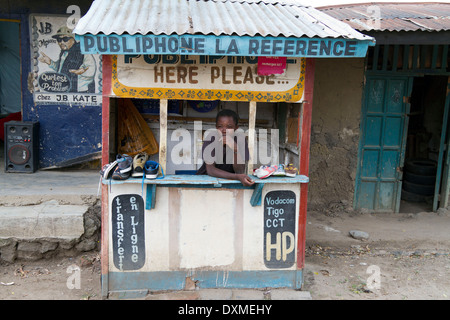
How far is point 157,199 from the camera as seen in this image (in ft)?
13.3

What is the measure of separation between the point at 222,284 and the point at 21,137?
4180mm

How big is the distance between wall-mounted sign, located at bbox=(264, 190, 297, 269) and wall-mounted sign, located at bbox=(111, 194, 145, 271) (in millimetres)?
1297

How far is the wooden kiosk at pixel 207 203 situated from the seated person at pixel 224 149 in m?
0.17

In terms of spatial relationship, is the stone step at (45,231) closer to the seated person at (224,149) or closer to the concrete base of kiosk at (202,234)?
the concrete base of kiosk at (202,234)

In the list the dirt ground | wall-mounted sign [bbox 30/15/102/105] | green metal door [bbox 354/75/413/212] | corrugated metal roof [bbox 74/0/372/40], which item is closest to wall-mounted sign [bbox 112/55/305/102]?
corrugated metal roof [bbox 74/0/372/40]

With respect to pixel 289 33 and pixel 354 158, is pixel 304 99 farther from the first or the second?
pixel 354 158

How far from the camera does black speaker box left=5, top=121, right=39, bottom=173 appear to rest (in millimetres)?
6316

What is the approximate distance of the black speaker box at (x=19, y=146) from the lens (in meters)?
6.32

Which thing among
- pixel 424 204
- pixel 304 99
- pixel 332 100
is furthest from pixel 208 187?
pixel 424 204

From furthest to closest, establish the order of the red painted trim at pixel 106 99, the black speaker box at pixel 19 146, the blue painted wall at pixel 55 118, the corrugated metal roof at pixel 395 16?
the blue painted wall at pixel 55 118 → the black speaker box at pixel 19 146 → the corrugated metal roof at pixel 395 16 → the red painted trim at pixel 106 99
